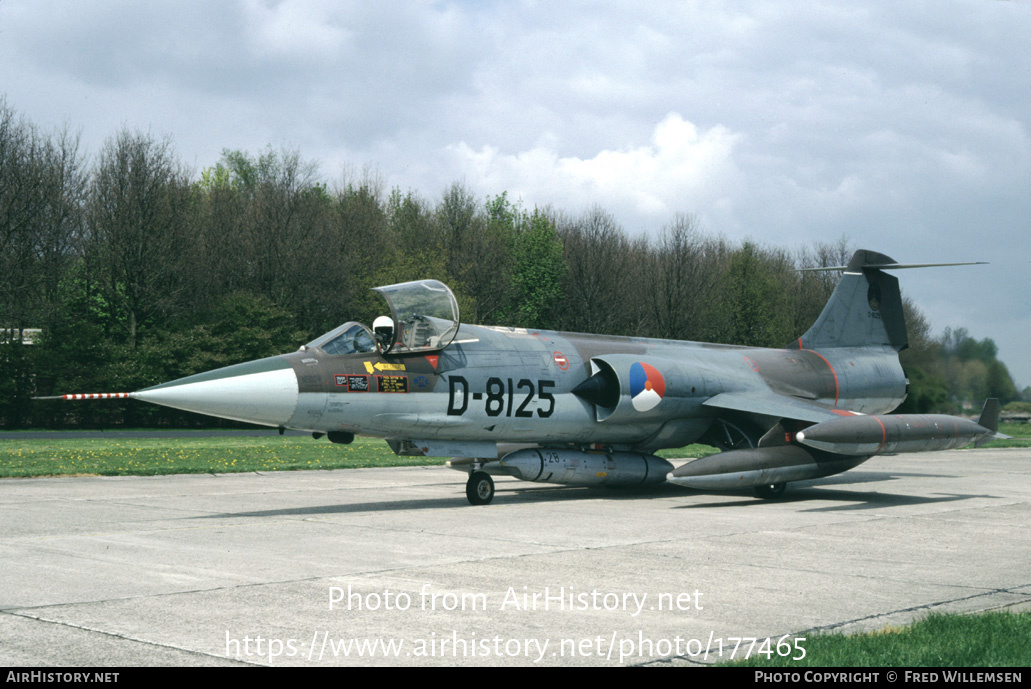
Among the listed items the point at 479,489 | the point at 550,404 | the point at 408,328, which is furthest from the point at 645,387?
the point at 408,328

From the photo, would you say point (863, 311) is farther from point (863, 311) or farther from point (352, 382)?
point (352, 382)

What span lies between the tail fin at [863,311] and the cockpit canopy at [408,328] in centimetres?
955

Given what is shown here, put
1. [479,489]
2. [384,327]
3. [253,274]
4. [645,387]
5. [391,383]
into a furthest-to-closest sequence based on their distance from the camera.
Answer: [253,274] < [645,387] < [479,489] < [384,327] < [391,383]

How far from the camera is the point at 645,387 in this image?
54.1ft

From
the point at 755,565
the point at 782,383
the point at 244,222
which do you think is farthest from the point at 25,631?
the point at 244,222

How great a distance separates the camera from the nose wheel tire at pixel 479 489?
15.4 m

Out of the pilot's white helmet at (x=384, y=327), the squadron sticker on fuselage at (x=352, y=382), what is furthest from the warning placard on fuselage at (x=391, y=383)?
the pilot's white helmet at (x=384, y=327)

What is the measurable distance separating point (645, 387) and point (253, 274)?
42.5 metres

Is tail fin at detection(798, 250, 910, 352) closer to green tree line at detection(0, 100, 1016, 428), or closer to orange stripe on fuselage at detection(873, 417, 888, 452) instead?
orange stripe on fuselage at detection(873, 417, 888, 452)

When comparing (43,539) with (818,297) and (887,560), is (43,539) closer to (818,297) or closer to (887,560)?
(887,560)

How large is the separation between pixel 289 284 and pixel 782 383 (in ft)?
131

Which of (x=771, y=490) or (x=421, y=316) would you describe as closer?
(x=421, y=316)

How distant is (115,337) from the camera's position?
5178 centimetres

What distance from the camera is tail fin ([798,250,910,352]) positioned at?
2150 centimetres
